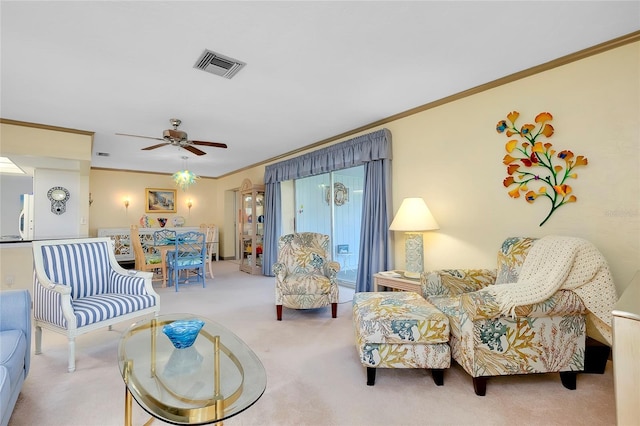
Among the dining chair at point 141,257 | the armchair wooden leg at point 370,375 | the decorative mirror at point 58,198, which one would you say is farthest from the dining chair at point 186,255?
the armchair wooden leg at point 370,375

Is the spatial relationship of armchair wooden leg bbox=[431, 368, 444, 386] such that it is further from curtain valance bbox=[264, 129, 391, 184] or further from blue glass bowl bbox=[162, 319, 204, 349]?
curtain valance bbox=[264, 129, 391, 184]

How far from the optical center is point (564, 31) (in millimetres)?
2068

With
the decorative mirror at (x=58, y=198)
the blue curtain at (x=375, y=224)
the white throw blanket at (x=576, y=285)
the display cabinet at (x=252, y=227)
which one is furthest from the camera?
the display cabinet at (x=252, y=227)

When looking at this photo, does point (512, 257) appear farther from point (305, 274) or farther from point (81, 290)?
point (81, 290)

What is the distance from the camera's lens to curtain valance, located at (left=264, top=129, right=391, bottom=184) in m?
3.80

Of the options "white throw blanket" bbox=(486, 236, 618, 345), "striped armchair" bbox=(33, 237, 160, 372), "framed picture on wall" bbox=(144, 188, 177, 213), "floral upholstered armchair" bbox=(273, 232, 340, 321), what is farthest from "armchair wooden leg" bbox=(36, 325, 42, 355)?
"framed picture on wall" bbox=(144, 188, 177, 213)

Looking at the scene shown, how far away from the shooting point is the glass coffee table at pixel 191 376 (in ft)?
3.61

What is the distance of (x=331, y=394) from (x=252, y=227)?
15.4 ft

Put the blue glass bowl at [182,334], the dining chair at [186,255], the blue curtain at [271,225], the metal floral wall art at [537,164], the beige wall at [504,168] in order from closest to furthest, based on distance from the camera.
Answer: the blue glass bowl at [182,334]
the beige wall at [504,168]
the metal floral wall art at [537,164]
the dining chair at [186,255]
the blue curtain at [271,225]

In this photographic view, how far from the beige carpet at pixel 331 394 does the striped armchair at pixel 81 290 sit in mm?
290

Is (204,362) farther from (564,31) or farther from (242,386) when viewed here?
(564,31)

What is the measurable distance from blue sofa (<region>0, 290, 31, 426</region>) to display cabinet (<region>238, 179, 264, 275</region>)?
427 cm

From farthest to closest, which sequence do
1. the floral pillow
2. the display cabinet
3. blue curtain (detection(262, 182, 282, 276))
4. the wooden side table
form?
the display cabinet < blue curtain (detection(262, 182, 282, 276)) < the wooden side table < the floral pillow

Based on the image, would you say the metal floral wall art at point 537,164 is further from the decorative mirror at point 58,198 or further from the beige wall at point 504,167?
the decorative mirror at point 58,198
